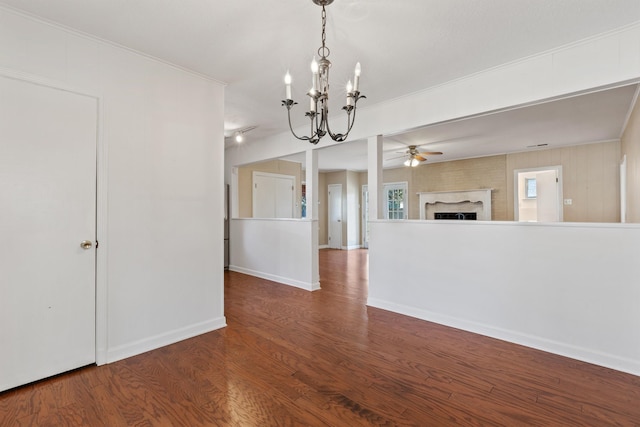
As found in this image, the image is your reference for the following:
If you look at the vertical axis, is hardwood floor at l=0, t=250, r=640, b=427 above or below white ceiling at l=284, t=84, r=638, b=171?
below

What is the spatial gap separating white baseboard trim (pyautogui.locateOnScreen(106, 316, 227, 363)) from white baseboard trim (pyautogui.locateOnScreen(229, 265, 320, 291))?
1578 mm

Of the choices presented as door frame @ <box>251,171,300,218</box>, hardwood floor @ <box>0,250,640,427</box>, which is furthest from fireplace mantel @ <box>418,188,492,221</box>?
hardwood floor @ <box>0,250,640,427</box>

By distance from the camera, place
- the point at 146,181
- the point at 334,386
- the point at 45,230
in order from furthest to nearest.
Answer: the point at 146,181 → the point at 45,230 → the point at 334,386

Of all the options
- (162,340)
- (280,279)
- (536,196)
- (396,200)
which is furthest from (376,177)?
(536,196)

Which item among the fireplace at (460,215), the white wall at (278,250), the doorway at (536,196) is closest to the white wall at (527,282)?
the white wall at (278,250)

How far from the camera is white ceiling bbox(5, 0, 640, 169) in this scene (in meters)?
1.93

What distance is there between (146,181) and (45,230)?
0.75 meters

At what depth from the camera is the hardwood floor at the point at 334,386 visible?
1696 millimetres

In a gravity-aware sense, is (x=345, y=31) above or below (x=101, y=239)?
above

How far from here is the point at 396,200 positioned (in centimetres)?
852

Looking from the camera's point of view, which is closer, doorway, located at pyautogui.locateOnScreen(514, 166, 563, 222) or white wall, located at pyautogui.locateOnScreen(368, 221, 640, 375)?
white wall, located at pyautogui.locateOnScreen(368, 221, 640, 375)

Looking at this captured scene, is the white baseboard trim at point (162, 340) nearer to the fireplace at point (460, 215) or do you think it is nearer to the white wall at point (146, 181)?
the white wall at point (146, 181)

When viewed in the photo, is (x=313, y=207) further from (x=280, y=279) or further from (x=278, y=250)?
(x=280, y=279)

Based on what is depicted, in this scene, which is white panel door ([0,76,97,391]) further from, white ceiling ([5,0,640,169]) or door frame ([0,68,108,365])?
white ceiling ([5,0,640,169])
